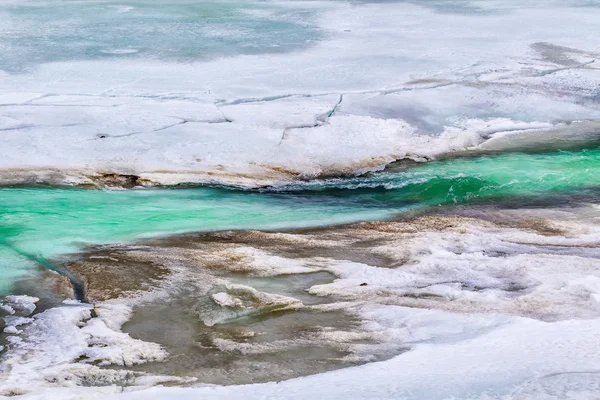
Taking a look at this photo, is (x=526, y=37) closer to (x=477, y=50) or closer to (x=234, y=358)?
(x=477, y=50)

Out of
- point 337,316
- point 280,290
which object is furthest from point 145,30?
point 337,316

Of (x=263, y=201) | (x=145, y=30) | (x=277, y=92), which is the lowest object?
(x=263, y=201)

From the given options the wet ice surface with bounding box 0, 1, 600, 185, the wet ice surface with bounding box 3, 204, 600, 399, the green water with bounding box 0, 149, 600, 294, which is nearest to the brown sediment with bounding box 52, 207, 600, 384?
the wet ice surface with bounding box 3, 204, 600, 399

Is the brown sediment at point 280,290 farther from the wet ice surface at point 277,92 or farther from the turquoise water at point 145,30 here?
the turquoise water at point 145,30

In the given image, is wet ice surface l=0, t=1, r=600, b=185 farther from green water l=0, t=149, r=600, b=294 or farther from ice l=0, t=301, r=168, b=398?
ice l=0, t=301, r=168, b=398

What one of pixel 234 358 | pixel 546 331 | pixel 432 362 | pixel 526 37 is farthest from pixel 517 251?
pixel 526 37

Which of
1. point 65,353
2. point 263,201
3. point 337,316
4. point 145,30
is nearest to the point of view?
point 65,353

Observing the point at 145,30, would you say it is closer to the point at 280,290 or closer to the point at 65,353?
the point at 280,290
